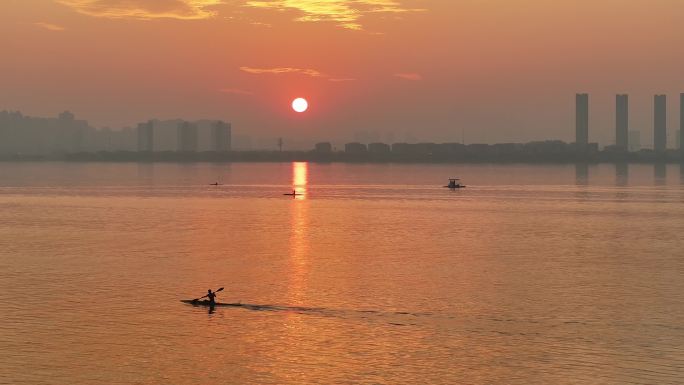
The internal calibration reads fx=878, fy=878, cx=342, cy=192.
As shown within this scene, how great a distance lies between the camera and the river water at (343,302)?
39.4m

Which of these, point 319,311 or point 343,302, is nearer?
point 319,311

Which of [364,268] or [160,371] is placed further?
[364,268]

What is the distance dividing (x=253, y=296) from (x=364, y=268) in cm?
1534

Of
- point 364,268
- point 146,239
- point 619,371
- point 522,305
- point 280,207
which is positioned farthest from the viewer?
point 280,207

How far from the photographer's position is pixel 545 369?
3912cm

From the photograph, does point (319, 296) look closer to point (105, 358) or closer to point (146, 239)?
point (105, 358)

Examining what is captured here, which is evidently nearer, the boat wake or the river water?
the river water

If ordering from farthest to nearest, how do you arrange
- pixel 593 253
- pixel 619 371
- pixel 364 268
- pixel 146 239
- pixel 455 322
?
1. pixel 146 239
2. pixel 593 253
3. pixel 364 268
4. pixel 455 322
5. pixel 619 371

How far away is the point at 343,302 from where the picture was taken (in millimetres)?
54500

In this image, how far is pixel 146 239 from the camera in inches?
3632

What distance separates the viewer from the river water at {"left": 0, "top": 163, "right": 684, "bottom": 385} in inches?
1553

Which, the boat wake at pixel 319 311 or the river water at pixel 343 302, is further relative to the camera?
the boat wake at pixel 319 311

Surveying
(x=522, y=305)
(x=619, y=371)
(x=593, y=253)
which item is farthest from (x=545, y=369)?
(x=593, y=253)

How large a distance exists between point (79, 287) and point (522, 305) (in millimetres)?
29545
